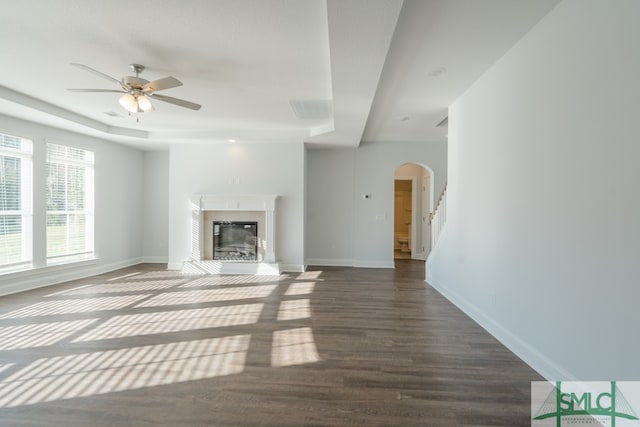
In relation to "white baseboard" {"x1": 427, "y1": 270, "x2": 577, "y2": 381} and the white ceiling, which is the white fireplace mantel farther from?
"white baseboard" {"x1": 427, "y1": 270, "x2": 577, "y2": 381}

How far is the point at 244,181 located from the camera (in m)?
6.66

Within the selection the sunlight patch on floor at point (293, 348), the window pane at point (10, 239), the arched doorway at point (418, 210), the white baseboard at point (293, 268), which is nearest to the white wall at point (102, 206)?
the window pane at point (10, 239)

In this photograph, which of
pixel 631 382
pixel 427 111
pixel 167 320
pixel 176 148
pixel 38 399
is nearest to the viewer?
pixel 631 382

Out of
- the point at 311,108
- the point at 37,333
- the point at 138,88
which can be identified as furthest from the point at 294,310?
the point at 138,88

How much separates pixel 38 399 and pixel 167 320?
1.52 m

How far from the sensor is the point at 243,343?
3.05m

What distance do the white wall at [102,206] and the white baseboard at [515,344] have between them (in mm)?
6634

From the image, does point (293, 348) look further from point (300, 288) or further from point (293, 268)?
point (293, 268)

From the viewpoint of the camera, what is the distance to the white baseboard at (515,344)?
235 cm

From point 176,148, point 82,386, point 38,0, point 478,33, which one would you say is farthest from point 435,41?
point 176,148

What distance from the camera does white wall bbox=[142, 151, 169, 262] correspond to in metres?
7.62

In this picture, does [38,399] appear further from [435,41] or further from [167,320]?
[435,41]

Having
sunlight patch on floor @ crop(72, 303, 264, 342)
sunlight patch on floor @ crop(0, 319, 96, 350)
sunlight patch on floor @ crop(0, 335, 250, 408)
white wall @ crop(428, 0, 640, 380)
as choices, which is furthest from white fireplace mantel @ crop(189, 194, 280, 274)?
white wall @ crop(428, 0, 640, 380)

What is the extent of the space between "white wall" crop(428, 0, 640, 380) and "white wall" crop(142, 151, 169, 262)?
692 centimetres
